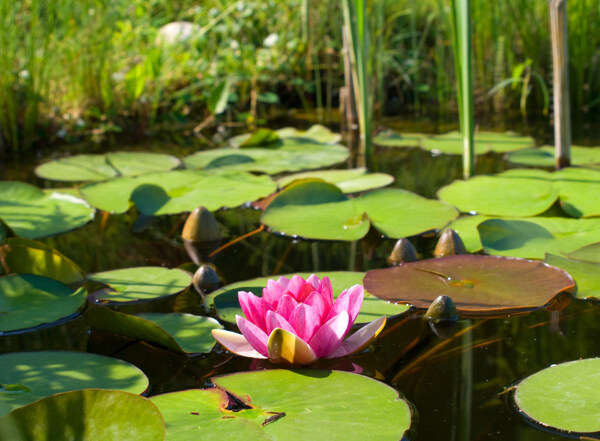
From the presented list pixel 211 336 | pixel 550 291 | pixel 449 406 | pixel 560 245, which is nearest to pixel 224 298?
pixel 211 336

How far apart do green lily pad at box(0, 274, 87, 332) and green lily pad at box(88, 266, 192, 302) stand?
0.09 meters

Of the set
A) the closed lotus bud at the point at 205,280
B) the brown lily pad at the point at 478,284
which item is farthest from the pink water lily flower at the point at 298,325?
the closed lotus bud at the point at 205,280

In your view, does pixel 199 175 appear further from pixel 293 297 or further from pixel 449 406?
pixel 449 406

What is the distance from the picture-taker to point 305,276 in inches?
64.6

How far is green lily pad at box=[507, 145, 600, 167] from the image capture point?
268 cm

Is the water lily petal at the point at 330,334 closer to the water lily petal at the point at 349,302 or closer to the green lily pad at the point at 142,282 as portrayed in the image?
the water lily petal at the point at 349,302

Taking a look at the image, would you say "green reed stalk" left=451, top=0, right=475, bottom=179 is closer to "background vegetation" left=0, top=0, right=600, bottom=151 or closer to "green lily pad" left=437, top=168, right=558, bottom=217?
"green lily pad" left=437, top=168, right=558, bottom=217

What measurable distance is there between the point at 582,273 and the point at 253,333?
846 millimetres

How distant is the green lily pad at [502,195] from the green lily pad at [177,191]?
683mm

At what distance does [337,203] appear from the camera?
223 cm

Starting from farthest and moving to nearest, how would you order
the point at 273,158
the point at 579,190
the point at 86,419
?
1. the point at 273,158
2. the point at 579,190
3. the point at 86,419

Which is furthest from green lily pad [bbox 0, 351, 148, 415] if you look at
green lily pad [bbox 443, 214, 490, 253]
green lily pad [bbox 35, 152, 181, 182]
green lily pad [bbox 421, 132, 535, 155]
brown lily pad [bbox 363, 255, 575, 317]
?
green lily pad [bbox 421, 132, 535, 155]

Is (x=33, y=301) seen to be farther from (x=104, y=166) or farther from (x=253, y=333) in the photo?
(x=104, y=166)

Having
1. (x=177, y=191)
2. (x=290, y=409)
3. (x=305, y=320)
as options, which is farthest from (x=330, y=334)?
(x=177, y=191)
